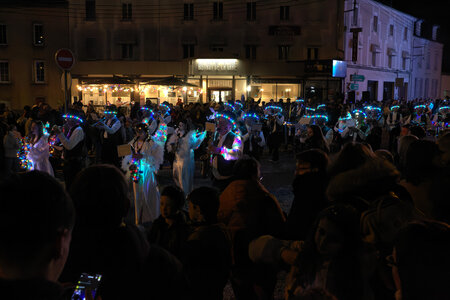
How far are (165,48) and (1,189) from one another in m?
37.3

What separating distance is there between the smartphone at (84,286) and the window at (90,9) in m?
38.8

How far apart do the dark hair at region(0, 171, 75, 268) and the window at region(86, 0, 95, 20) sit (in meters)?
39.0

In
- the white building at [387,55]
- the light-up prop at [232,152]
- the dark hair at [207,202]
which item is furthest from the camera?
the white building at [387,55]

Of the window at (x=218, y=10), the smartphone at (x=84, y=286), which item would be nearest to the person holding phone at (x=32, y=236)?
the smartphone at (x=84, y=286)

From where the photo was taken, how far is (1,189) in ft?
5.03

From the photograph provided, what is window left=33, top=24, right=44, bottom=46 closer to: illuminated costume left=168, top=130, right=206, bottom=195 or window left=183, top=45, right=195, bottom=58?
window left=183, top=45, right=195, bottom=58

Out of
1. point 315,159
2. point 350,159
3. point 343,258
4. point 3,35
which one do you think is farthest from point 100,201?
point 3,35

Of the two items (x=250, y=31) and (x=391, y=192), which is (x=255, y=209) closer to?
(x=391, y=192)

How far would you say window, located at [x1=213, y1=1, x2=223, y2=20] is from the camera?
37188 millimetres

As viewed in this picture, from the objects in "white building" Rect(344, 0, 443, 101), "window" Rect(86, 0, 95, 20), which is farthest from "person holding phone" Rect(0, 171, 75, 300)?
"window" Rect(86, 0, 95, 20)

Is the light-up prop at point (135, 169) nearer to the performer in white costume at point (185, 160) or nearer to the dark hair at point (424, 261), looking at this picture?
the performer in white costume at point (185, 160)

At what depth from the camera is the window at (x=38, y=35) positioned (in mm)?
36969

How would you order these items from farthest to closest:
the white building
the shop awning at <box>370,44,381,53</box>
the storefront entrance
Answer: the shop awning at <box>370,44,381,53</box>
the white building
the storefront entrance

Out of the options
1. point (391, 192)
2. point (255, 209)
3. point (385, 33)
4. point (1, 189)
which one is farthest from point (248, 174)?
point (385, 33)
